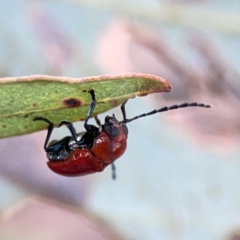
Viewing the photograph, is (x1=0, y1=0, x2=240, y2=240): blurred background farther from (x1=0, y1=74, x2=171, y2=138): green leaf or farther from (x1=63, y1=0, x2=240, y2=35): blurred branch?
(x1=0, y1=74, x2=171, y2=138): green leaf

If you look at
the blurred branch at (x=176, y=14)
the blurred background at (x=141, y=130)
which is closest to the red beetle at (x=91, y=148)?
the blurred background at (x=141, y=130)

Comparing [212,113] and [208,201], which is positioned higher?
[212,113]

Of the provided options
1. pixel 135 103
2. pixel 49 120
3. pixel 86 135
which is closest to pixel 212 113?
pixel 135 103

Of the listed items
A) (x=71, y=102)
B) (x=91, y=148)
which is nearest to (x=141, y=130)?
(x=91, y=148)

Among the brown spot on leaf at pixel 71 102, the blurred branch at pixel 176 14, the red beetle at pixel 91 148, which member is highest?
the blurred branch at pixel 176 14

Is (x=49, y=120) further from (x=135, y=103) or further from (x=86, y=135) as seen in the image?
(x=135, y=103)

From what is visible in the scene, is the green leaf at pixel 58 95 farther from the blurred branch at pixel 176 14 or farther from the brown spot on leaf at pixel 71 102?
the blurred branch at pixel 176 14

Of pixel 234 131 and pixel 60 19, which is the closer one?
pixel 234 131
